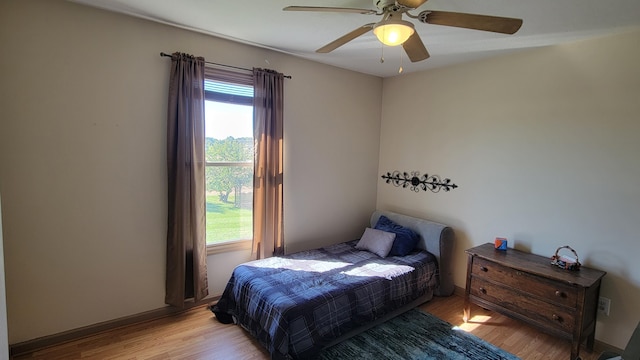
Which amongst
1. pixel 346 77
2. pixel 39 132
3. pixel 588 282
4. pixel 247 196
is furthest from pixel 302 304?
pixel 346 77

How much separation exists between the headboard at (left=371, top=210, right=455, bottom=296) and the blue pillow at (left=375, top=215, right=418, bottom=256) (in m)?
0.10

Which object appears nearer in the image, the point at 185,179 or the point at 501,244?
the point at 185,179

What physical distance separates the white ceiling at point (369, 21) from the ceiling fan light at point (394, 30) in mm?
514

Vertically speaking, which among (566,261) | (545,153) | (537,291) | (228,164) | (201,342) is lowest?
(201,342)

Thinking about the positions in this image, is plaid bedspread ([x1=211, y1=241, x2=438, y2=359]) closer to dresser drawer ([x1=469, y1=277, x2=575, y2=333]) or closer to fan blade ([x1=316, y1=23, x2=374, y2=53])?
dresser drawer ([x1=469, y1=277, x2=575, y2=333])

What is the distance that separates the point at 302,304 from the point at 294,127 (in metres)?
1.90

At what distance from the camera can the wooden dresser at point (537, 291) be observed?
90.0 inches

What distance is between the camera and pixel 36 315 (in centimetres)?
230

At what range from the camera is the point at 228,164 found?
308cm

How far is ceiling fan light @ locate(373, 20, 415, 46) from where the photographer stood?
1583 millimetres

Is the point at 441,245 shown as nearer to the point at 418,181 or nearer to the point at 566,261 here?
the point at 418,181

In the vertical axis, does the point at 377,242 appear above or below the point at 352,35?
below

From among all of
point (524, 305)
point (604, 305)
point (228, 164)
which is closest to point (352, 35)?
point (228, 164)

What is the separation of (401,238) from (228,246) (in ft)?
5.94
